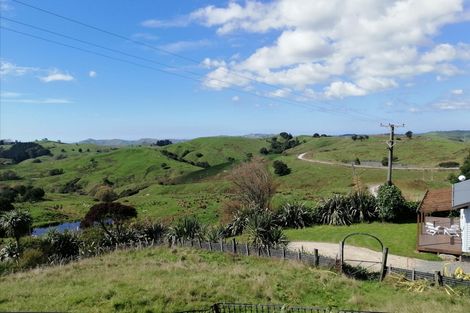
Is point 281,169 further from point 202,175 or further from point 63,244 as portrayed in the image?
point 63,244

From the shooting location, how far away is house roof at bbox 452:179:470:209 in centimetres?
2600

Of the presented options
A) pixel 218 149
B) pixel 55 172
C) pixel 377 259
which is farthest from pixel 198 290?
pixel 218 149

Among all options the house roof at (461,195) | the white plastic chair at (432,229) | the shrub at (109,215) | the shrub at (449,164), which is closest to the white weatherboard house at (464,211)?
the house roof at (461,195)

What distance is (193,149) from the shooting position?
185 m

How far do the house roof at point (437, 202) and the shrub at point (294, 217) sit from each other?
11.6 m

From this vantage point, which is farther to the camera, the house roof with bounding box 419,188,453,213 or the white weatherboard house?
the house roof with bounding box 419,188,453,213

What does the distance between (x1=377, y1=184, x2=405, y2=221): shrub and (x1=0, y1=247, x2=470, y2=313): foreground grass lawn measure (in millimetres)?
16704

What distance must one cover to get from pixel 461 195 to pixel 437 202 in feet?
6.71

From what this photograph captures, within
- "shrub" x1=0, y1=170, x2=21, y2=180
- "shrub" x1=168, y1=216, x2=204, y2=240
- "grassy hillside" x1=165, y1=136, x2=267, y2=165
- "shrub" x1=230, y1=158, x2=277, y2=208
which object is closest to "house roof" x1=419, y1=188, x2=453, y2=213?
"shrub" x1=168, y1=216, x2=204, y2=240

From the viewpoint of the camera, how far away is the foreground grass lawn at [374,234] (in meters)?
29.6

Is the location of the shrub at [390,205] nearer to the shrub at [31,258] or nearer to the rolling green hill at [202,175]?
the rolling green hill at [202,175]

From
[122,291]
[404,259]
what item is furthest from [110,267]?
[404,259]

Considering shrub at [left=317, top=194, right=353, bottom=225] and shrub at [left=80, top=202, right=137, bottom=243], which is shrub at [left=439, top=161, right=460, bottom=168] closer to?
shrub at [left=317, top=194, right=353, bottom=225]

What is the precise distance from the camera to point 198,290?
1633 centimetres
